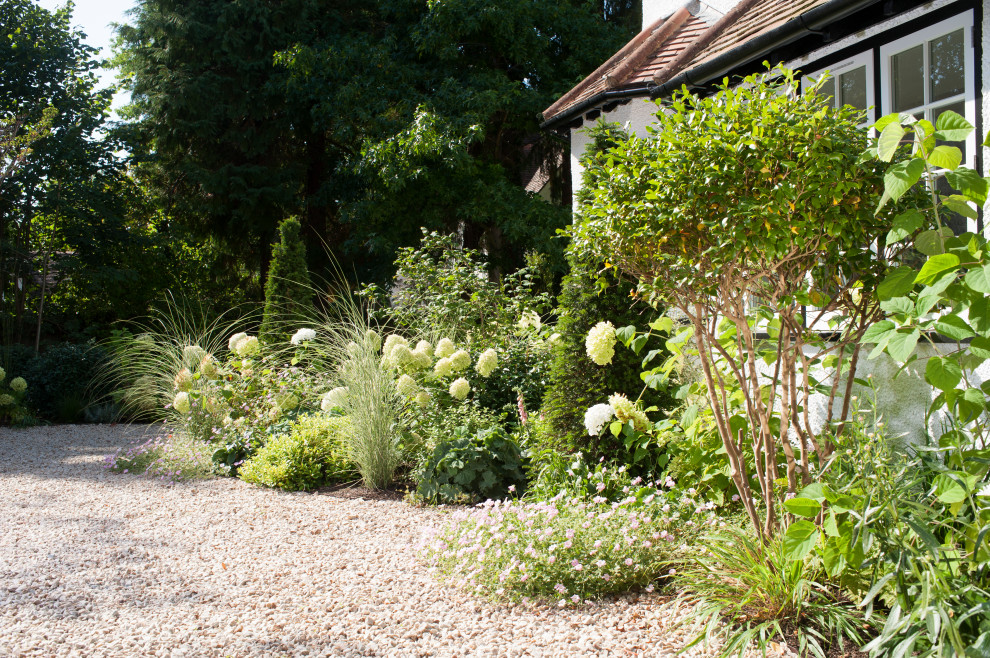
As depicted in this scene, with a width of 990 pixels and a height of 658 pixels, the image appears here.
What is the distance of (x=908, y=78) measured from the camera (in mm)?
4574

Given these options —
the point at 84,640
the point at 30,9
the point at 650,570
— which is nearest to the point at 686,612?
the point at 650,570

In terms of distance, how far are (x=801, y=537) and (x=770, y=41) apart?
13.3 ft

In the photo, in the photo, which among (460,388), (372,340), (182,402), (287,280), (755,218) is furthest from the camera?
(287,280)

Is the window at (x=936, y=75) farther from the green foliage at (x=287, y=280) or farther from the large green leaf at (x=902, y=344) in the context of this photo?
the green foliage at (x=287, y=280)

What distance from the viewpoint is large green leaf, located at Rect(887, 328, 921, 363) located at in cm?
218

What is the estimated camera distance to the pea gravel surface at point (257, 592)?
2850 mm

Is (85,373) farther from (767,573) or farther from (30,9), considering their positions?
(767,573)

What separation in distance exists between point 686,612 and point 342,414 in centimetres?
392

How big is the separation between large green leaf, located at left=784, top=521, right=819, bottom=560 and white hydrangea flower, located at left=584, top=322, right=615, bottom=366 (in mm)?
2109

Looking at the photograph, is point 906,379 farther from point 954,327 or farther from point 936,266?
point 936,266

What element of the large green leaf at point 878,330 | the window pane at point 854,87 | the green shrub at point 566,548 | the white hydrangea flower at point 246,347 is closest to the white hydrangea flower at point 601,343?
the green shrub at point 566,548

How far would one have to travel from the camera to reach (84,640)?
A: 295 centimetres

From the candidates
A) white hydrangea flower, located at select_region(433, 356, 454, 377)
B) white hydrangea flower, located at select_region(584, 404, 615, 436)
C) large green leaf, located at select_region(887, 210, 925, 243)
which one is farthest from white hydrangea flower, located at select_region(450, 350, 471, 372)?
large green leaf, located at select_region(887, 210, 925, 243)

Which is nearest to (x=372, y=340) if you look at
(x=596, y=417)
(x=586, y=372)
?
(x=586, y=372)
